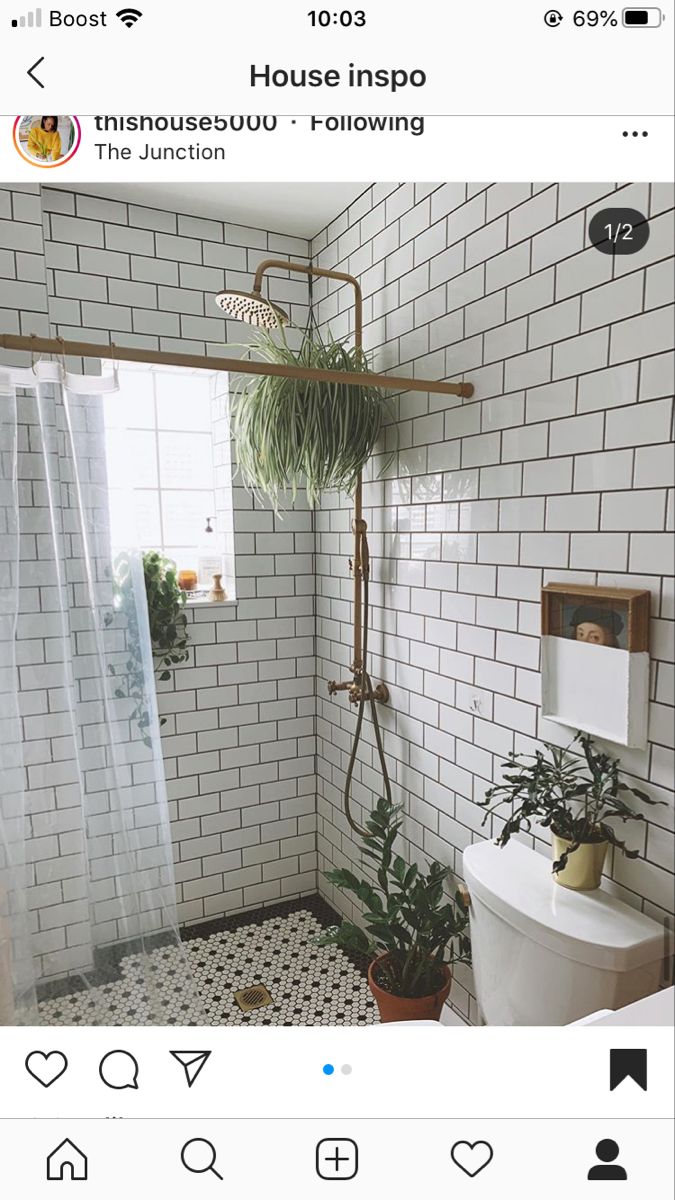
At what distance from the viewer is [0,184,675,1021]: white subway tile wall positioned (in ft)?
1.60

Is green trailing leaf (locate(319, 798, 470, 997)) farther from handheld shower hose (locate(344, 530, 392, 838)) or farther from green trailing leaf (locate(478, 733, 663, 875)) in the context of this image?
green trailing leaf (locate(478, 733, 663, 875))

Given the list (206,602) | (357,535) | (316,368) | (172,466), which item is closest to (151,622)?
(206,602)

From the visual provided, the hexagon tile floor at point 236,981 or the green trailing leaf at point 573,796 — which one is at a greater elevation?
the green trailing leaf at point 573,796

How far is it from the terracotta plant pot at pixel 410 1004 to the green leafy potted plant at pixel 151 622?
20.4 inches
